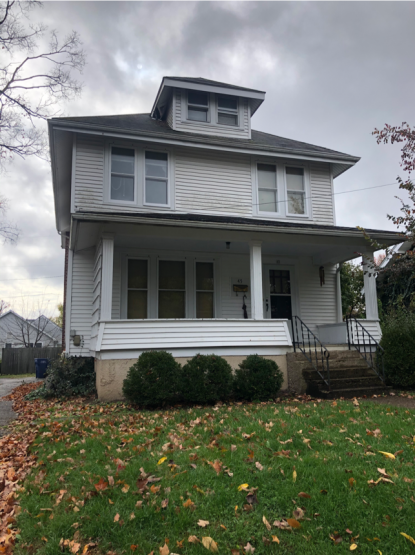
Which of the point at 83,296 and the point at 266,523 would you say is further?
the point at 83,296

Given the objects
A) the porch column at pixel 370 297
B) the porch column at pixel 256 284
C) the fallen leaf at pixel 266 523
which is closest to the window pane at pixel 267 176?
the porch column at pixel 256 284

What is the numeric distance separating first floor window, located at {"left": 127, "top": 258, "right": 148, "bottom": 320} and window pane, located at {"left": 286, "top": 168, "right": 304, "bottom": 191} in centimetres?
544

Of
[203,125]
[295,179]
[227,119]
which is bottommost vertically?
[295,179]

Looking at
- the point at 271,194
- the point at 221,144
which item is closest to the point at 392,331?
the point at 271,194

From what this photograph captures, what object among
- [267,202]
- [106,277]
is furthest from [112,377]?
[267,202]

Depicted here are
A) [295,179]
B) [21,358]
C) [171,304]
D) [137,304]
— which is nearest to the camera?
[137,304]

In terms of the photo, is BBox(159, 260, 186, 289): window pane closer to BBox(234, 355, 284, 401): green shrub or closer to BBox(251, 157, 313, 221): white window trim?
BBox(251, 157, 313, 221): white window trim

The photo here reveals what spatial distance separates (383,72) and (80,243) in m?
12.0

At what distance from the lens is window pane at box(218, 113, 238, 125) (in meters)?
14.2

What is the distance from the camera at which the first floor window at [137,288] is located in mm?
11914

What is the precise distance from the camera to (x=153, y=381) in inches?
Answer: 324

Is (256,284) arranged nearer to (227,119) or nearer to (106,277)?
(106,277)

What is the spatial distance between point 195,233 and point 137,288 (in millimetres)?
2731

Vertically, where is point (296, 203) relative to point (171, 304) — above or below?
above
